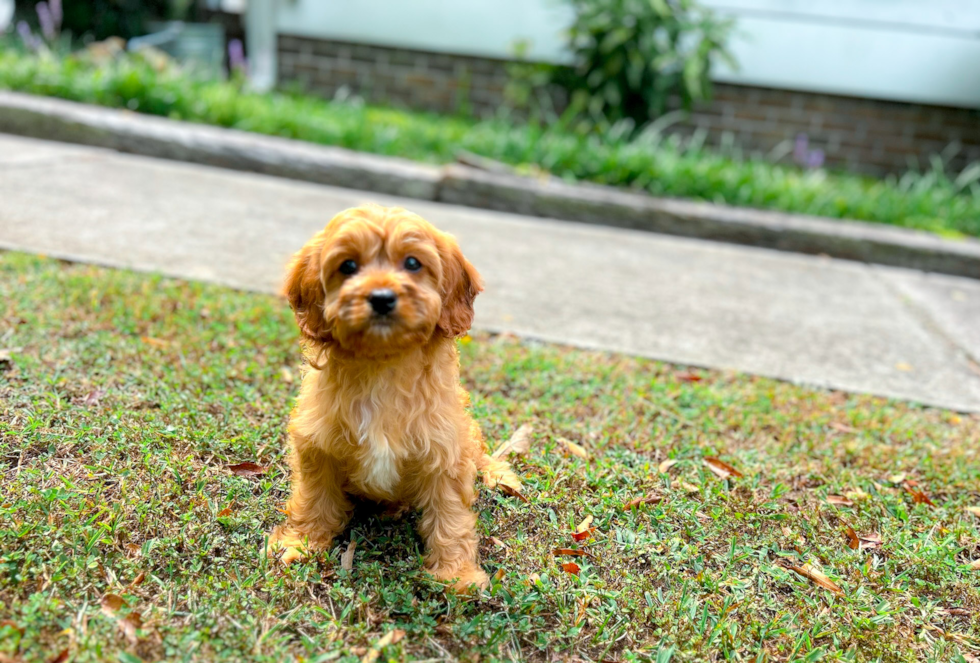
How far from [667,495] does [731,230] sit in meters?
4.63

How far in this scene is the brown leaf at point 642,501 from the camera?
9.42 ft

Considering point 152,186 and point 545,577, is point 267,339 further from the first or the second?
point 152,186

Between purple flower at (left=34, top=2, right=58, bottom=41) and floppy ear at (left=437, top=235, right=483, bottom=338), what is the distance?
9068 millimetres

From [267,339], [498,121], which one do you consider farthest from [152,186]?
[498,121]

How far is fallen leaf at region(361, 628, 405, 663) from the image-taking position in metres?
2.08

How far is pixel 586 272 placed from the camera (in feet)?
18.7

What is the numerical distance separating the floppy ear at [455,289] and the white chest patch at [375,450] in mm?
341

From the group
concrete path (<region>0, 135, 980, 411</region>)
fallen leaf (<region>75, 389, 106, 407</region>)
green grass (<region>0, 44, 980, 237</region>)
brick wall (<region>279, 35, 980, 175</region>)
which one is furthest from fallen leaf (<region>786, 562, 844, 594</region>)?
brick wall (<region>279, 35, 980, 175</region>)

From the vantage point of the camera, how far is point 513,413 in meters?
3.49

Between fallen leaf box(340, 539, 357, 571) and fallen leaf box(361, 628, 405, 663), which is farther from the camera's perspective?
fallen leaf box(340, 539, 357, 571)

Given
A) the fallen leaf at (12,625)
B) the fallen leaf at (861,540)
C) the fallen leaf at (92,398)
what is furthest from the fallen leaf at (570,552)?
the fallen leaf at (92,398)

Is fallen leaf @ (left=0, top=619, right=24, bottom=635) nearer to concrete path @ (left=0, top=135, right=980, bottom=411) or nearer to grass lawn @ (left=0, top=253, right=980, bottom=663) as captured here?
grass lawn @ (left=0, top=253, right=980, bottom=663)

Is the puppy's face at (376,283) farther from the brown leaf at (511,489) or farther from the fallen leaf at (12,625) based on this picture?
the fallen leaf at (12,625)

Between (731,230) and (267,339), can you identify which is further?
(731,230)
